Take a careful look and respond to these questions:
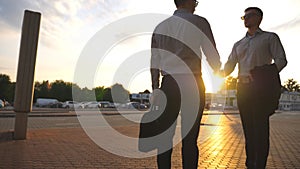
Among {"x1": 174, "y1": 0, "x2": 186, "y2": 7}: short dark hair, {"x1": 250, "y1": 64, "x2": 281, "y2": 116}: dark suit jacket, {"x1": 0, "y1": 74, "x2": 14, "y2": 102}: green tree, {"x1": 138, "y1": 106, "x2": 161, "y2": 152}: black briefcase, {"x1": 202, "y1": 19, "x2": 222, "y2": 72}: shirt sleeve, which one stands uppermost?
{"x1": 0, "y1": 74, "x2": 14, "y2": 102}: green tree

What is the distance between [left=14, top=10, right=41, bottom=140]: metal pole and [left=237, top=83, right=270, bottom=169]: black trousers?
17.5 feet

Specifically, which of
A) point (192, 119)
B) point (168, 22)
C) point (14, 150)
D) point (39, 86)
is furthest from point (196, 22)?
point (39, 86)

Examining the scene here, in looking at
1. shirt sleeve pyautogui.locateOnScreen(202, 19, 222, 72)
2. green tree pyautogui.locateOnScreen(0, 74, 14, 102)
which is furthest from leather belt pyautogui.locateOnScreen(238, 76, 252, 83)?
green tree pyautogui.locateOnScreen(0, 74, 14, 102)

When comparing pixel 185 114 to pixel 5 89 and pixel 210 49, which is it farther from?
pixel 5 89

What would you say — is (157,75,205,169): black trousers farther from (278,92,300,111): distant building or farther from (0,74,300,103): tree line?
(278,92,300,111): distant building

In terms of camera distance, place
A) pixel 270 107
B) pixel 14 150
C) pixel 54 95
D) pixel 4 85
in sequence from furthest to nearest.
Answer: pixel 54 95 → pixel 4 85 → pixel 14 150 → pixel 270 107

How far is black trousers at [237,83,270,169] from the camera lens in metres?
3.65

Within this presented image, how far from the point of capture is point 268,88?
365cm

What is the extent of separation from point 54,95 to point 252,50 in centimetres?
9731

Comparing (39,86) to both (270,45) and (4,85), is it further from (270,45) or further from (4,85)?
(270,45)

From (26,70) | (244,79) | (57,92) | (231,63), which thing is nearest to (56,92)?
(57,92)

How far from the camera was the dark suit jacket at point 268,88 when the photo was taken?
364cm

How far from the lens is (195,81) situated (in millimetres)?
2986

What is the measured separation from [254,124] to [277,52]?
2.88 feet
